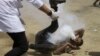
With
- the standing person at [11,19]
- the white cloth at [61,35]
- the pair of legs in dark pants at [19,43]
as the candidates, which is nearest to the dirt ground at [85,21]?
the white cloth at [61,35]

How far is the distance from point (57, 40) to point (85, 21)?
7.14 feet

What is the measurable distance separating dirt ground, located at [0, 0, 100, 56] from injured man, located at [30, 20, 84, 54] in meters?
0.14

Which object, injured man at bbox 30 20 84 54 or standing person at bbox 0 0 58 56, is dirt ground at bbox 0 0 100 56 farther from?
standing person at bbox 0 0 58 56

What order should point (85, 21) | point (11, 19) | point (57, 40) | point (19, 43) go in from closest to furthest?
point (11, 19), point (19, 43), point (57, 40), point (85, 21)

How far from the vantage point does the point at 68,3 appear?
10008mm

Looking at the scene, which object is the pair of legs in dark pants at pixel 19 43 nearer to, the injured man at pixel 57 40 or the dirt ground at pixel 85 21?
the injured man at pixel 57 40

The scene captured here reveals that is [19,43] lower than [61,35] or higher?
higher

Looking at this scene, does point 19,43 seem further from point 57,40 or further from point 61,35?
point 61,35

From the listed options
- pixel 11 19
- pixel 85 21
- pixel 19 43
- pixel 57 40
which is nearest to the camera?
pixel 11 19

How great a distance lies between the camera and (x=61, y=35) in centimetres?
580

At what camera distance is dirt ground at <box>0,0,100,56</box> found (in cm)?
570

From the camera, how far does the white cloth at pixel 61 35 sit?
5.65 meters

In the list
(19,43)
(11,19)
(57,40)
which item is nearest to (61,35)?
(57,40)

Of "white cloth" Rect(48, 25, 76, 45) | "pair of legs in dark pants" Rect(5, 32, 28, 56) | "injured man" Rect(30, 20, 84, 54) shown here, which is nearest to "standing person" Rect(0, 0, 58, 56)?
"pair of legs in dark pants" Rect(5, 32, 28, 56)
